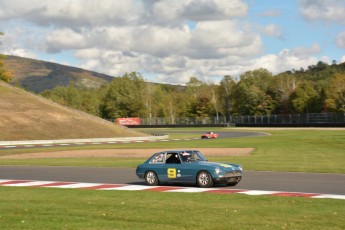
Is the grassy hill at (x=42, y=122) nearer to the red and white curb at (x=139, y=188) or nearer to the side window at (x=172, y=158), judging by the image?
the red and white curb at (x=139, y=188)

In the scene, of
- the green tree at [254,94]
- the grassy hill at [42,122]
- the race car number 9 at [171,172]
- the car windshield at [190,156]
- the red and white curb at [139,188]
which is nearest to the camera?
the red and white curb at [139,188]

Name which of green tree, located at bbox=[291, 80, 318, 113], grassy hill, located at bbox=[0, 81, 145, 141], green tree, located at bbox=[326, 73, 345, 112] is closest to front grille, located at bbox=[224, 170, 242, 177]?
grassy hill, located at bbox=[0, 81, 145, 141]

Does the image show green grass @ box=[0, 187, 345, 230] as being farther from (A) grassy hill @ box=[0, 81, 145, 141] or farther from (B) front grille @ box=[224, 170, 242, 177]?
(A) grassy hill @ box=[0, 81, 145, 141]

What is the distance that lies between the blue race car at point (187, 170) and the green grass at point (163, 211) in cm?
227

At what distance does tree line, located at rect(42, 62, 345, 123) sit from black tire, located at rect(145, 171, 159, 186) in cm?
10298

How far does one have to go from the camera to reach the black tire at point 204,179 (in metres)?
18.5

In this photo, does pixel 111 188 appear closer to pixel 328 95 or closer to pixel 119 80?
pixel 328 95

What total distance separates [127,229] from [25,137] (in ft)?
210

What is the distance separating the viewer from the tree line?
134 meters

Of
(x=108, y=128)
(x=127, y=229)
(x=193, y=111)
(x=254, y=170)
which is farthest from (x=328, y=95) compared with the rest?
(x=127, y=229)

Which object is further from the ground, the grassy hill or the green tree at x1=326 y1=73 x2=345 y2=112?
the green tree at x1=326 y1=73 x2=345 y2=112

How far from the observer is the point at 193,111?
167750mm

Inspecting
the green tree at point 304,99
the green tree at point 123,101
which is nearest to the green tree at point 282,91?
the green tree at point 304,99

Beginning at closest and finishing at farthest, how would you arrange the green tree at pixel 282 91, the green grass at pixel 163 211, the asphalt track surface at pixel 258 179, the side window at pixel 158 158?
the green grass at pixel 163 211, the asphalt track surface at pixel 258 179, the side window at pixel 158 158, the green tree at pixel 282 91
